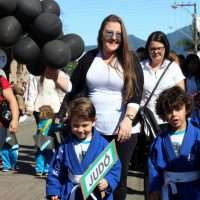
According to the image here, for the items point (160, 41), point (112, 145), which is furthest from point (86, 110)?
point (160, 41)

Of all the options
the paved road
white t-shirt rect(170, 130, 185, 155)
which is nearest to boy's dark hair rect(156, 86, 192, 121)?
white t-shirt rect(170, 130, 185, 155)

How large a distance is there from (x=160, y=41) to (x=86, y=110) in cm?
177

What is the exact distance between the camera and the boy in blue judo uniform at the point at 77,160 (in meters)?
3.92

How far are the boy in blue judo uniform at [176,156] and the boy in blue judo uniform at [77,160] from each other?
280 millimetres

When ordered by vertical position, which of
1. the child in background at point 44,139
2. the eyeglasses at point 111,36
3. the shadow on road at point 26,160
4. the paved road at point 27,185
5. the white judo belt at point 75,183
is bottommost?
the shadow on road at point 26,160

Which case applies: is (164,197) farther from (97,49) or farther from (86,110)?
(97,49)

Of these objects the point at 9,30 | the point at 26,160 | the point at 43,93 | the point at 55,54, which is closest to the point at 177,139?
the point at 55,54

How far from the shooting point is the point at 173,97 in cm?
394

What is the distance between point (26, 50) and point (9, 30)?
331 millimetres

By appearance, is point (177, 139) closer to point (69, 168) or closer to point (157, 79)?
point (69, 168)

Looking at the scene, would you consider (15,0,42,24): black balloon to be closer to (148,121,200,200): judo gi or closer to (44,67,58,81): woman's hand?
(44,67,58,81): woman's hand

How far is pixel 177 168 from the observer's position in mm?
3859

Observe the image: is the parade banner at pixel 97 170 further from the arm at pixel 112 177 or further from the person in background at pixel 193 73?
the person in background at pixel 193 73

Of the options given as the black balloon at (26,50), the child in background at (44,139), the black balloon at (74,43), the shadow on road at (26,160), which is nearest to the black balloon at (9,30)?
the black balloon at (26,50)
